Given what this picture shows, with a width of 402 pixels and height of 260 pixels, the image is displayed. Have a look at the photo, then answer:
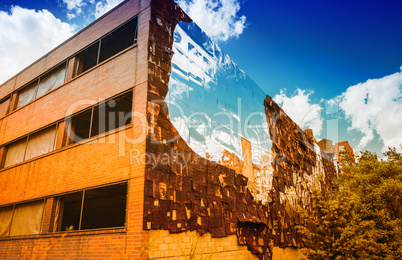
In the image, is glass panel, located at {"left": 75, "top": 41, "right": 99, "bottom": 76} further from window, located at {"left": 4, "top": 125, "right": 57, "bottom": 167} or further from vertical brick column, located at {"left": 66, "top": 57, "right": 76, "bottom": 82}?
window, located at {"left": 4, "top": 125, "right": 57, "bottom": 167}

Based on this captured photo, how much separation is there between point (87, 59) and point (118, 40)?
1945 mm

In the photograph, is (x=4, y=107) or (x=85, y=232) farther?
(x=4, y=107)

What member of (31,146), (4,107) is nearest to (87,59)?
(31,146)

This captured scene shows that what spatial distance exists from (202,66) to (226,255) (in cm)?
734

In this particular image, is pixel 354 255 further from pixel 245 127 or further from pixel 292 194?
pixel 292 194

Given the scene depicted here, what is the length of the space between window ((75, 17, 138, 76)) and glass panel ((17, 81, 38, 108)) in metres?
3.56

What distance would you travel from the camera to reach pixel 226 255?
1055 centimetres

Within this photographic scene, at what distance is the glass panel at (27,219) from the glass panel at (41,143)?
6.87 feet

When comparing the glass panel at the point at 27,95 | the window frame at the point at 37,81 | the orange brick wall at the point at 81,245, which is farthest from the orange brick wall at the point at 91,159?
the glass panel at the point at 27,95

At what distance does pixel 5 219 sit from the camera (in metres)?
12.1

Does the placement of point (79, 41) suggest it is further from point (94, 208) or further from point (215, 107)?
point (94, 208)

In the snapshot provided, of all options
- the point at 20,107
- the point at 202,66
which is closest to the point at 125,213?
the point at 202,66

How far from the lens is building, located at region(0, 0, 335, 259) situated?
8.56 metres

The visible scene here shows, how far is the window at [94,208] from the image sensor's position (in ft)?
28.5
